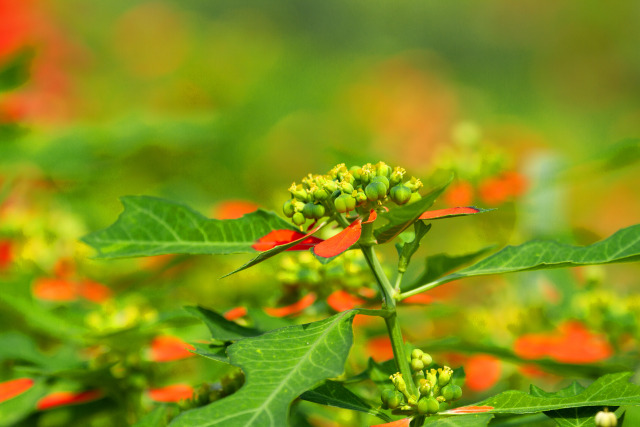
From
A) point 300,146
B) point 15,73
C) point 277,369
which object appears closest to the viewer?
point 277,369

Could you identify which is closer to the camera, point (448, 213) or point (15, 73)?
point (448, 213)

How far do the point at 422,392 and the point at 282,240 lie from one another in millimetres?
213

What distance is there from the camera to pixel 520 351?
1.06 meters

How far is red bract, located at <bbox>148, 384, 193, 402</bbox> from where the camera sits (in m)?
0.93

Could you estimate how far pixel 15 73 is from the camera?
1.63m

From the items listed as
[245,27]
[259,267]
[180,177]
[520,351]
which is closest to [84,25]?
[245,27]

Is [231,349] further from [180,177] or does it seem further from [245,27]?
[245,27]

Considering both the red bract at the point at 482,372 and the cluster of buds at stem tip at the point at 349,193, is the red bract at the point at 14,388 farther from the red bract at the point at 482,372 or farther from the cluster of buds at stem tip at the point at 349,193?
the red bract at the point at 482,372

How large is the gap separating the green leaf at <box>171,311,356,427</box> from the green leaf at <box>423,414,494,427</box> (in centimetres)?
11

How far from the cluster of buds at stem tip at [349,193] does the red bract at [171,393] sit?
0.33 meters

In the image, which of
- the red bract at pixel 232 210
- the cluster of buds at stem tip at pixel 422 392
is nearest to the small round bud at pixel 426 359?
the cluster of buds at stem tip at pixel 422 392

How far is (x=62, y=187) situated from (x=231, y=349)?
160 centimetres

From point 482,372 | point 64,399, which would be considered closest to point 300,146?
point 482,372

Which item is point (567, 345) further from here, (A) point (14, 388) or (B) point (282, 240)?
Answer: (A) point (14, 388)
